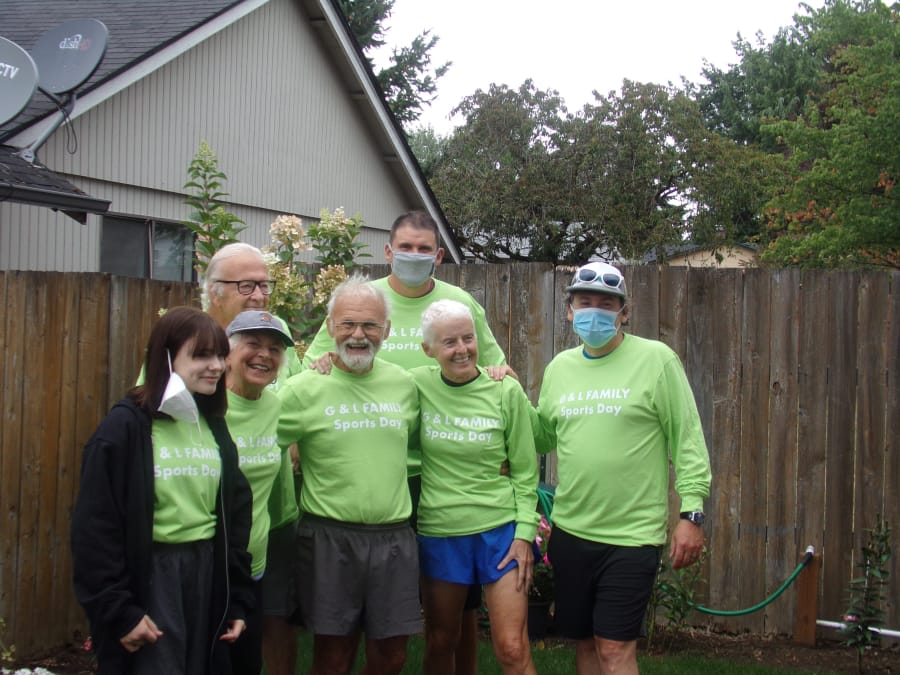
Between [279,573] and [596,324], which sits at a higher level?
[596,324]

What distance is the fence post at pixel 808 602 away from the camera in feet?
17.9

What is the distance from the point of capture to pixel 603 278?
12.8 feet

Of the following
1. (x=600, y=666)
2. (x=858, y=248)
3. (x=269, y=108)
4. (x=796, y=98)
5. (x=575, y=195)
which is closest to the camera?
(x=600, y=666)

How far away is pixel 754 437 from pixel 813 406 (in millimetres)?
392

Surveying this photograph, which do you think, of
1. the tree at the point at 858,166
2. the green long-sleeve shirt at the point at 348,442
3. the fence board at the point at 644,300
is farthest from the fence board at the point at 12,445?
the tree at the point at 858,166

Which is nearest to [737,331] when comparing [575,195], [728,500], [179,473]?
[728,500]

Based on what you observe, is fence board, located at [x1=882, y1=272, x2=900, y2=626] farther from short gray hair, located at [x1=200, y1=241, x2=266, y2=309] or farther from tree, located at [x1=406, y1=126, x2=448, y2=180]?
tree, located at [x1=406, y1=126, x2=448, y2=180]

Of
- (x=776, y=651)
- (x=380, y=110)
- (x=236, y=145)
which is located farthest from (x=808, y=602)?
(x=380, y=110)

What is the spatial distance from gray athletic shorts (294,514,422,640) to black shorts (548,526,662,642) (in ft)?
2.09

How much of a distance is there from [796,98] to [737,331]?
3543cm

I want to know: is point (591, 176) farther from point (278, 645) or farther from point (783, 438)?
point (278, 645)

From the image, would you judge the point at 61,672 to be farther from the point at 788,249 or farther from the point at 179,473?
the point at 788,249

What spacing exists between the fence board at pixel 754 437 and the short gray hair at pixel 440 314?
2570mm

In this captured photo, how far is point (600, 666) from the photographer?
3.83 meters
